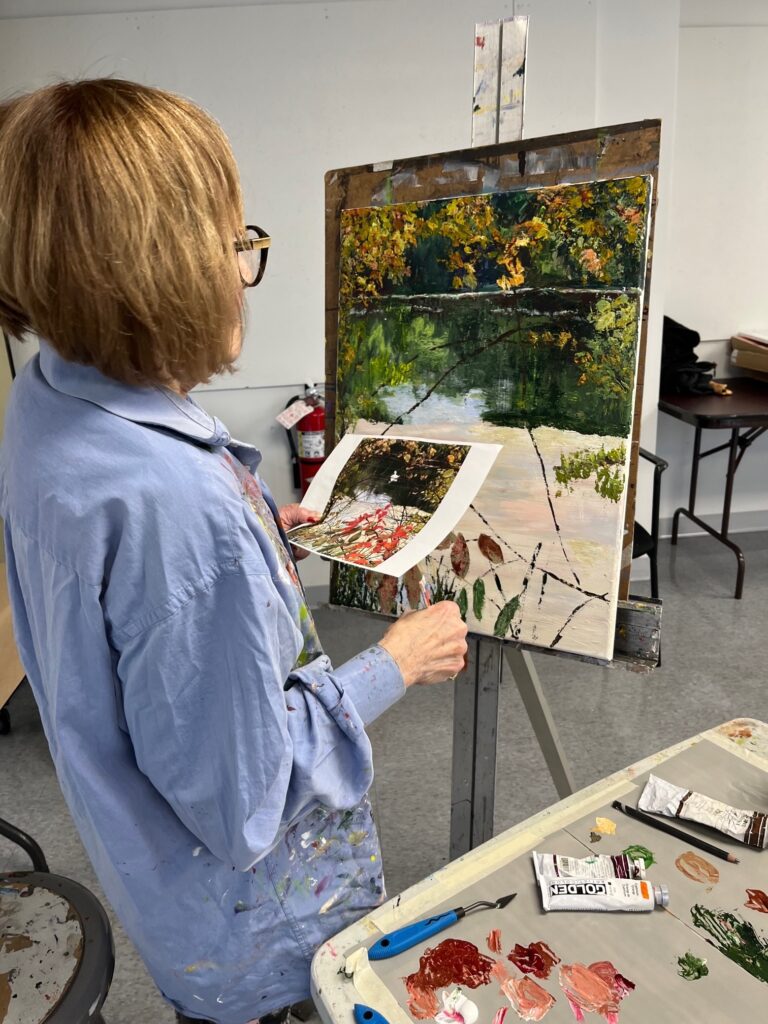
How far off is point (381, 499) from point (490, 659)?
331 millimetres

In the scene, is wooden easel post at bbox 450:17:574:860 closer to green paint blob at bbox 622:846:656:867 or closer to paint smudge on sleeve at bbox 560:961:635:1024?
green paint blob at bbox 622:846:656:867

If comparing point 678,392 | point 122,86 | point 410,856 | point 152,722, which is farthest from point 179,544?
point 678,392

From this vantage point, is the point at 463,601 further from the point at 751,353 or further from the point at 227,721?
the point at 751,353

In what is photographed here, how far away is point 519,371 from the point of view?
3.80 feet

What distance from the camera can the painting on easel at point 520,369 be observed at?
107 centimetres

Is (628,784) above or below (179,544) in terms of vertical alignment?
below

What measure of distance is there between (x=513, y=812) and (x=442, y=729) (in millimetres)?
425

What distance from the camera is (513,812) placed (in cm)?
196

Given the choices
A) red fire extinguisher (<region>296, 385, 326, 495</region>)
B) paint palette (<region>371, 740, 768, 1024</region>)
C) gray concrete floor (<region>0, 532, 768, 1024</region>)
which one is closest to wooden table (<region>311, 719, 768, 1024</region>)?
paint palette (<region>371, 740, 768, 1024</region>)

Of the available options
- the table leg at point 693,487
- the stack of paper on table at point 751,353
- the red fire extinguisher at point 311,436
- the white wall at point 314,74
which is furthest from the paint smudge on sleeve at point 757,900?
the stack of paper on table at point 751,353

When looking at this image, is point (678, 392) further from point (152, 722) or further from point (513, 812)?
point (152, 722)

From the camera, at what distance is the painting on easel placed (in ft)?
3.52

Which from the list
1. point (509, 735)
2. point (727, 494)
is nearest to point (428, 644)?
point (509, 735)

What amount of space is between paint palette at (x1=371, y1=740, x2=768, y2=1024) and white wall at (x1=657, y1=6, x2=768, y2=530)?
9.63ft
